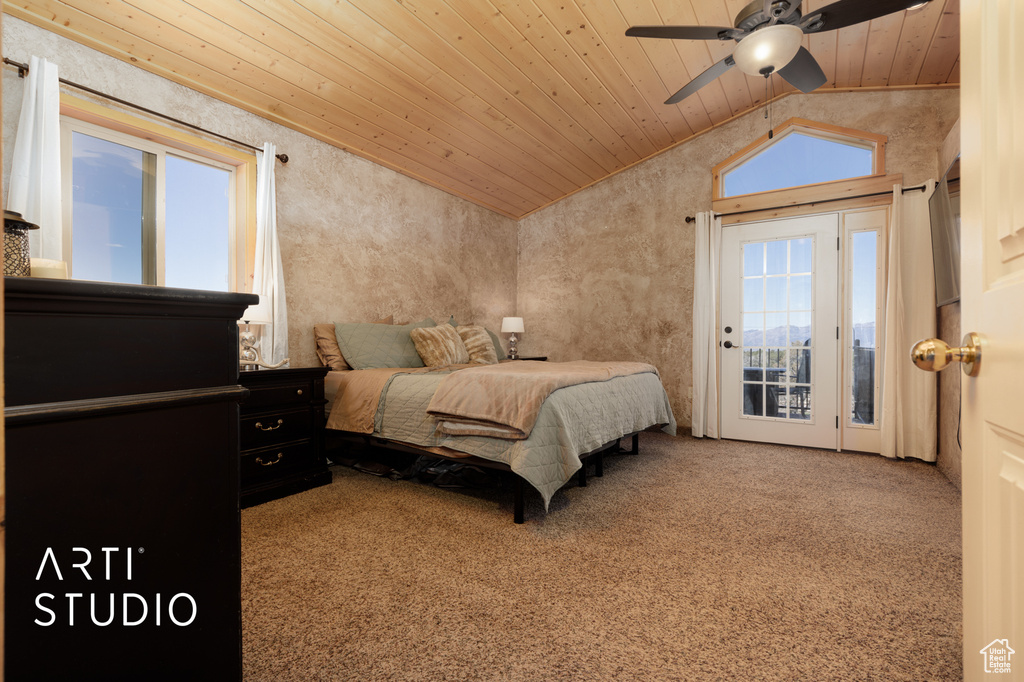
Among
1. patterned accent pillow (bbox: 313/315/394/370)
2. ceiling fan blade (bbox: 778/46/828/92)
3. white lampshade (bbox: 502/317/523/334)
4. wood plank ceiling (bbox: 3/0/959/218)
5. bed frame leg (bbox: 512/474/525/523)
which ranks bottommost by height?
bed frame leg (bbox: 512/474/525/523)

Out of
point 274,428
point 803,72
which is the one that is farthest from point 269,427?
point 803,72

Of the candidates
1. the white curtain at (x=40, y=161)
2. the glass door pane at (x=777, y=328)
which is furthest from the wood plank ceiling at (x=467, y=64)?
the glass door pane at (x=777, y=328)

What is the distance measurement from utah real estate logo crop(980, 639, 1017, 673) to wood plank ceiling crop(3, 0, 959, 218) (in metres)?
3.25

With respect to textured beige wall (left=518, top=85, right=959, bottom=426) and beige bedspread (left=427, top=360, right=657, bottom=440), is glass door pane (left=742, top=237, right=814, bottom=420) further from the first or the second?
beige bedspread (left=427, top=360, right=657, bottom=440)

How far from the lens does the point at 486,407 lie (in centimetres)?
259

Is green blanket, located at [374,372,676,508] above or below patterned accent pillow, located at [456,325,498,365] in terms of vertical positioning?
below

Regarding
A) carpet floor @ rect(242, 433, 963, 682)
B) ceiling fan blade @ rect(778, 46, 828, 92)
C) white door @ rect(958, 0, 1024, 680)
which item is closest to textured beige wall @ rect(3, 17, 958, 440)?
ceiling fan blade @ rect(778, 46, 828, 92)

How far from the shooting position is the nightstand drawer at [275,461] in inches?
109

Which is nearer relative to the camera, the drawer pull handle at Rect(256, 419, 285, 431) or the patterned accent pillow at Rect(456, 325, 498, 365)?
the drawer pull handle at Rect(256, 419, 285, 431)

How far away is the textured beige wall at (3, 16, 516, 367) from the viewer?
2.66 m

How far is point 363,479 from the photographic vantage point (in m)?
3.23

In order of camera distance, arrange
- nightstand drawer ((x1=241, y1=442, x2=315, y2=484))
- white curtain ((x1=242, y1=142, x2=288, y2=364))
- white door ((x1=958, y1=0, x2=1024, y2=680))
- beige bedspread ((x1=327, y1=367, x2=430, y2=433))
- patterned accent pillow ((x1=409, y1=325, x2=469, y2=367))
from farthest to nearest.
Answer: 1. patterned accent pillow ((x1=409, y1=325, x2=469, y2=367))
2. white curtain ((x1=242, y1=142, x2=288, y2=364))
3. beige bedspread ((x1=327, y1=367, x2=430, y2=433))
4. nightstand drawer ((x1=241, y1=442, x2=315, y2=484))
5. white door ((x1=958, y1=0, x2=1024, y2=680))

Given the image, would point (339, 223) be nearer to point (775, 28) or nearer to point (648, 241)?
point (648, 241)

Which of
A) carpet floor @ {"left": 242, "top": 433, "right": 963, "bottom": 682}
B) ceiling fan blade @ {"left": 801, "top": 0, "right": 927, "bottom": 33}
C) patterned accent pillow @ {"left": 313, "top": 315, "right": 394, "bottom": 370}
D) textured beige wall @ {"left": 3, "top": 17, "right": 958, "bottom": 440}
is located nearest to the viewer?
carpet floor @ {"left": 242, "top": 433, "right": 963, "bottom": 682}
